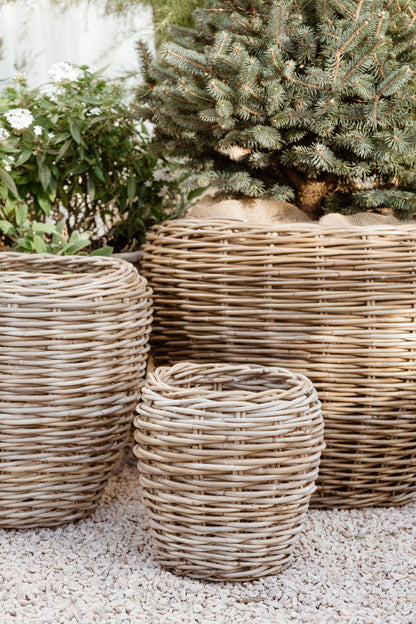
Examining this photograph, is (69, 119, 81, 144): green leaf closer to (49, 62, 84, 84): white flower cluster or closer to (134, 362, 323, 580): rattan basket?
(49, 62, 84, 84): white flower cluster

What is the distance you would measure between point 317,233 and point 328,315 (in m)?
0.18

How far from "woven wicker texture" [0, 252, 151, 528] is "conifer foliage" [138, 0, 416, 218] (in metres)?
0.41

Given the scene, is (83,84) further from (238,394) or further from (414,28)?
(238,394)

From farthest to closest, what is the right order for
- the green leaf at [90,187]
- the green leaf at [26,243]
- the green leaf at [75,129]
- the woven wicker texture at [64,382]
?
the green leaf at [90,187] → the green leaf at [75,129] → the green leaf at [26,243] → the woven wicker texture at [64,382]

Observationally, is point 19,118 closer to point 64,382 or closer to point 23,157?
point 23,157

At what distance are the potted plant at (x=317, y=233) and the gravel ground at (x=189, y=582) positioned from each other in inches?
6.9

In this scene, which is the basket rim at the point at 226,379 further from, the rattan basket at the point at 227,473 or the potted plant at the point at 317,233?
the potted plant at the point at 317,233

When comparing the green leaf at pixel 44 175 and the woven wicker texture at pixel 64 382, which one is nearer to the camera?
the woven wicker texture at pixel 64 382

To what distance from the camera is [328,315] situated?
1465 mm

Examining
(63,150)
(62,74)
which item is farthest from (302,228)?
(62,74)

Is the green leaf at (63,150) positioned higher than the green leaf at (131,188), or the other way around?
the green leaf at (63,150)

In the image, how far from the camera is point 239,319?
150 cm

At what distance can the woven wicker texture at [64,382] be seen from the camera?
1325 millimetres

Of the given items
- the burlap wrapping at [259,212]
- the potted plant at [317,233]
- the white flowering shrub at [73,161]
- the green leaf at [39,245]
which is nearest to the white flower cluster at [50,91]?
the white flowering shrub at [73,161]
